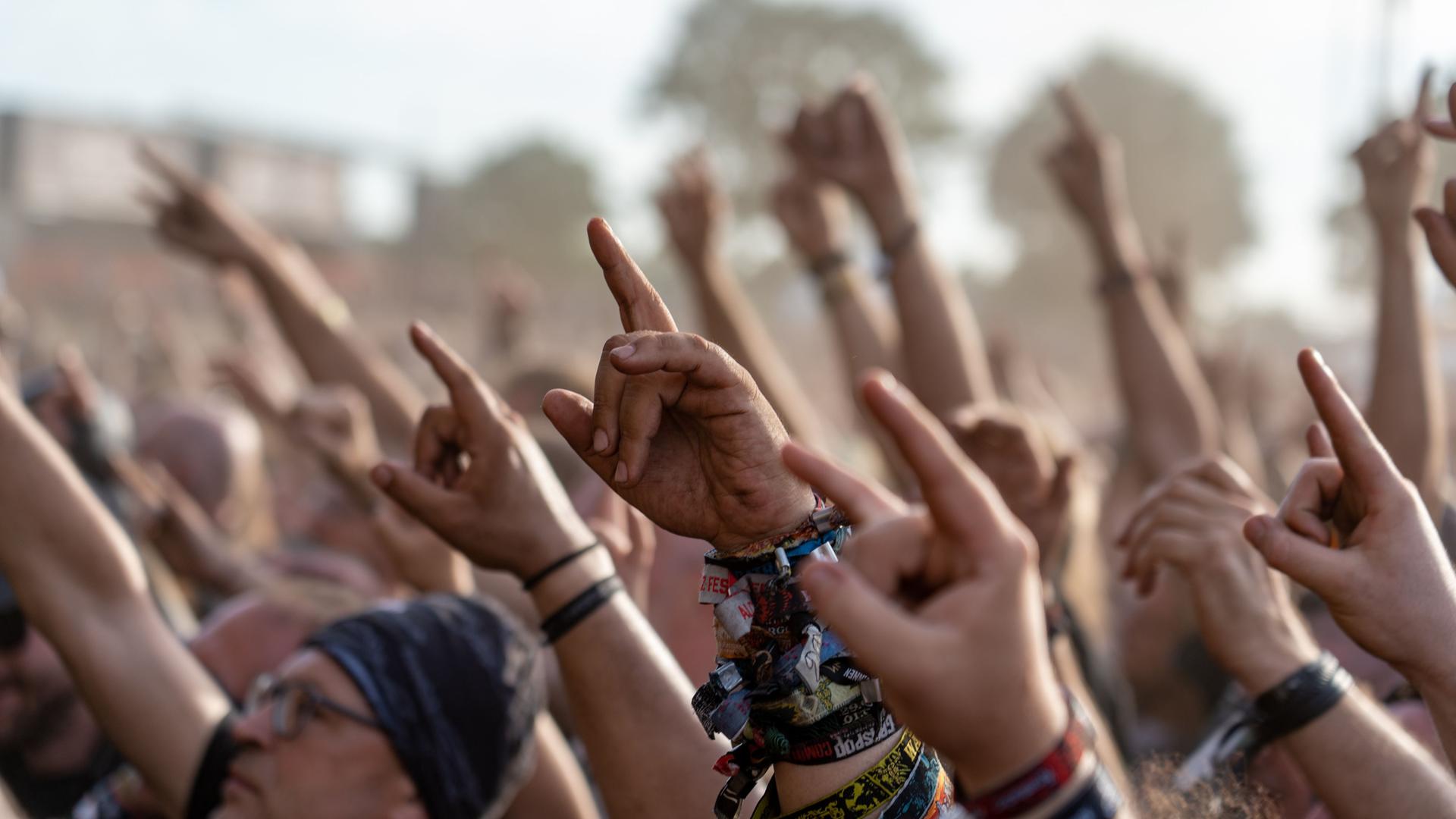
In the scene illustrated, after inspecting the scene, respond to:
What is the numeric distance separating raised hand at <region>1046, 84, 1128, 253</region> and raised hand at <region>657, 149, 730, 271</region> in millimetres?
1189

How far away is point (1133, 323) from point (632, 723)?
273 cm

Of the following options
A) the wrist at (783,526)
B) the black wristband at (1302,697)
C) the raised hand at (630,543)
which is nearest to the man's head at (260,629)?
the raised hand at (630,543)

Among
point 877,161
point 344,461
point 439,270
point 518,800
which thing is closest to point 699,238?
point 877,161

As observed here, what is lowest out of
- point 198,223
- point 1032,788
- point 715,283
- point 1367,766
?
point 1367,766

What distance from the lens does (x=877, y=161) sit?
364 cm

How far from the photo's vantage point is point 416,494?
178 centimetres

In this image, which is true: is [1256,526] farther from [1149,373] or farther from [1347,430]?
[1149,373]

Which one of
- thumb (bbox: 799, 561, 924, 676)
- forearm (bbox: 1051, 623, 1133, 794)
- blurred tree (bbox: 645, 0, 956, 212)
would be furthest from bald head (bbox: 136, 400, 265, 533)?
blurred tree (bbox: 645, 0, 956, 212)

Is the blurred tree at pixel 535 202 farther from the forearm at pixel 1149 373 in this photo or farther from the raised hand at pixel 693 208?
the forearm at pixel 1149 373

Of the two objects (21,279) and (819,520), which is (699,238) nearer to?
(819,520)

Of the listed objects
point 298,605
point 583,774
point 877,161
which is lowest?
point 583,774

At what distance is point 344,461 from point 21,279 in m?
22.4

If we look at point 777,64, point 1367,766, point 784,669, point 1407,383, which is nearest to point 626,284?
point 784,669

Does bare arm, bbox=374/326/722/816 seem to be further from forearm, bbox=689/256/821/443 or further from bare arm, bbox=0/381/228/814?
forearm, bbox=689/256/821/443
